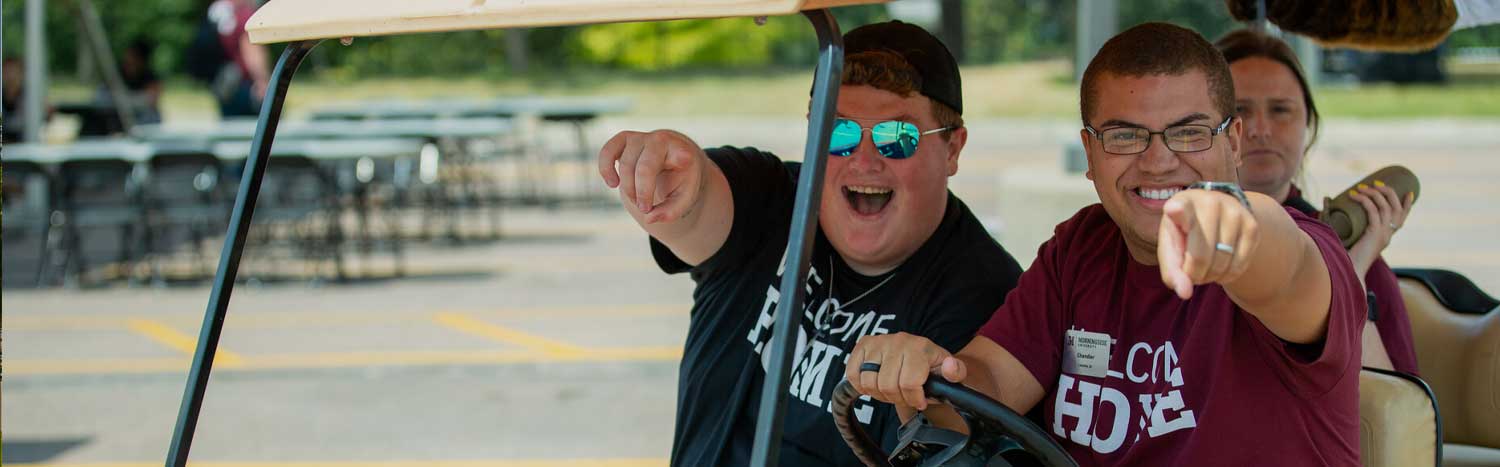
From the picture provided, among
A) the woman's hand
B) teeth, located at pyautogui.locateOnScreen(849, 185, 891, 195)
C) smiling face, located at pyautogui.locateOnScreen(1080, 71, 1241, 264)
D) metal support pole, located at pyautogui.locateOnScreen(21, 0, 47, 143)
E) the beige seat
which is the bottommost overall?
the beige seat

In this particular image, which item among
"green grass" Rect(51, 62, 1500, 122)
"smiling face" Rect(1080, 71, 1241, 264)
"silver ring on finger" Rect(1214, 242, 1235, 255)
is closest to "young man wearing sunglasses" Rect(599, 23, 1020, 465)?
"smiling face" Rect(1080, 71, 1241, 264)

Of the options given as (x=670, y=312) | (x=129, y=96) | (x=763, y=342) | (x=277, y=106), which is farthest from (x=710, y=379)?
(x=129, y=96)

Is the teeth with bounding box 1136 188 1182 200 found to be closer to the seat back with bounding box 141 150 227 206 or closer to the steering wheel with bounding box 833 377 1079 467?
the steering wheel with bounding box 833 377 1079 467

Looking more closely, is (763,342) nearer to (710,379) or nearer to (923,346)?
(710,379)

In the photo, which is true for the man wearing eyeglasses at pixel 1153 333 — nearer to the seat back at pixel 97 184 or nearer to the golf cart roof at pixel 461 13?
the golf cart roof at pixel 461 13

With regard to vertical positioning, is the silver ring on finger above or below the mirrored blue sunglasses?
below

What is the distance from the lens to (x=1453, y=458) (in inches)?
122

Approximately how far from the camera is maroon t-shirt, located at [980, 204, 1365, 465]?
81.2 inches

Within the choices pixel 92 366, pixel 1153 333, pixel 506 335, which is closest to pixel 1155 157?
pixel 1153 333

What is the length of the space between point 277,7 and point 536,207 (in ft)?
36.6

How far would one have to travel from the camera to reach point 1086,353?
2.31 m

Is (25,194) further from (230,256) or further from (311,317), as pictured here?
(230,256)

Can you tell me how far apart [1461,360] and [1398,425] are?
2.79ft

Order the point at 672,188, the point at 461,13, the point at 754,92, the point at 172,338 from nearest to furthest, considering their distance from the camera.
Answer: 1. the point at 461,13
2. the point at 672,188
3. the point at 172,338
4. the point at 754,92
